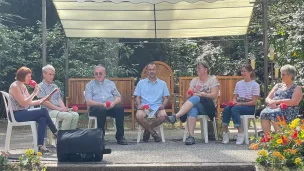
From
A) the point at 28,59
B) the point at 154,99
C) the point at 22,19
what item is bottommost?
the point at 154,99

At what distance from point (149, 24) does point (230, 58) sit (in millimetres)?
5486

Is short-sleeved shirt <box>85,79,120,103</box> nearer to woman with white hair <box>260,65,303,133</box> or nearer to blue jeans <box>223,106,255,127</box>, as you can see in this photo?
blue jeans <box>223,106,255,127</box>

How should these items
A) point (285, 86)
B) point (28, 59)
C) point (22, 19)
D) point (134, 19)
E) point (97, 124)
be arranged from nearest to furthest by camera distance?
point (285, 86)
point (97, 124)
point (134, 19)
point (28, 59)
point (22, 19)

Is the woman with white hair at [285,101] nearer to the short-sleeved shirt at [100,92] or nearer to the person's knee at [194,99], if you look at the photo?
the person's knee at [194,99]

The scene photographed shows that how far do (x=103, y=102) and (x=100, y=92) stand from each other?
0.15 metres

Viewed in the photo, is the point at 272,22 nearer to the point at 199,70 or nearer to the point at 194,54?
the point at 194,54

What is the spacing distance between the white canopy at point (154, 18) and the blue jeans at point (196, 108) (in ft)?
6.16

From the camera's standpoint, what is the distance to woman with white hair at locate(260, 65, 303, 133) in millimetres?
6145

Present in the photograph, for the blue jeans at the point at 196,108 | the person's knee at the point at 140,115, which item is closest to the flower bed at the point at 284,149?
the blue jeans at the point at 196,108

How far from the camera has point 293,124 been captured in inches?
198

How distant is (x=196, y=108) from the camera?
6.81m

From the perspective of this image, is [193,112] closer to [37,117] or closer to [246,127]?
[246,127]

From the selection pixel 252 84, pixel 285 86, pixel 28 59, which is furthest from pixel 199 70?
pixel 28 59

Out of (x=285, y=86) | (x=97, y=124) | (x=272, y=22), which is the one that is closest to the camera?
(x=285, y=86)
